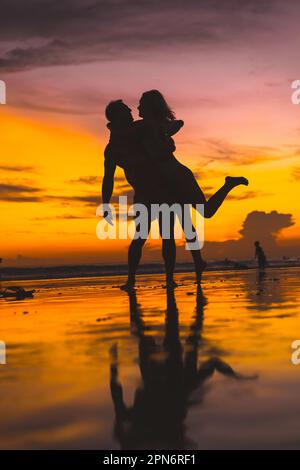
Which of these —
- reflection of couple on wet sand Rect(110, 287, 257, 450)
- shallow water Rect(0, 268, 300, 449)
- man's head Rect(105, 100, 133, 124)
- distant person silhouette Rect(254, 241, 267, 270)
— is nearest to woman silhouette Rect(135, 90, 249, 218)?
man's head Rect(105, 100, 133, 124)

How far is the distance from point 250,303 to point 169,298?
4.80 feet

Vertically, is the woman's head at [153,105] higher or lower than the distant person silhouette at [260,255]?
higher

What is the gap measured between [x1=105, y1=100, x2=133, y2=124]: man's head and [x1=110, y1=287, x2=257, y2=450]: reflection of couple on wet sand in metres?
5.12

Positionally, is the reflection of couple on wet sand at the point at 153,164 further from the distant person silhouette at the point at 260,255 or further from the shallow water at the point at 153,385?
the distant person silhouette at the point at 260,255

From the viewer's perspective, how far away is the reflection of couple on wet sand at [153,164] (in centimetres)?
840

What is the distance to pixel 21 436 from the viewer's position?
1927 millimetres

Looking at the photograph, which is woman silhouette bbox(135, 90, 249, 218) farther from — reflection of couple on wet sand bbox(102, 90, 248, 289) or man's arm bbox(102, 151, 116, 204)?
man's arm bbox(102, 151, 116, 204)

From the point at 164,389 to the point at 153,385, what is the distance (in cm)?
10

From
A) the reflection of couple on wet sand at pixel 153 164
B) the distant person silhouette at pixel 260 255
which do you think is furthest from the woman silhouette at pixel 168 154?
the distant person silhouette at pixel 260 255

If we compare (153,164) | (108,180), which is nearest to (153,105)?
(153,164)

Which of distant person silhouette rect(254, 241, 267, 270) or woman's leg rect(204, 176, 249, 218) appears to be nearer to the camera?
woman's leg rect(204, 176, 249, 218)

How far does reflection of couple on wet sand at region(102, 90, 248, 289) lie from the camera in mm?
8398

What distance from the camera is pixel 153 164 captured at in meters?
8.36

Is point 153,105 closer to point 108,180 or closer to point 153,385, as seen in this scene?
point 108,180
